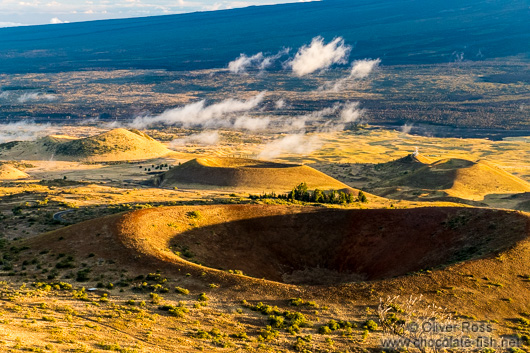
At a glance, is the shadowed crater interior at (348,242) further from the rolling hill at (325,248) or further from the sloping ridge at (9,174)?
the sloping ridge at (9,174)

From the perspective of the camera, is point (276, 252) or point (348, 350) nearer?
point (348, 350)

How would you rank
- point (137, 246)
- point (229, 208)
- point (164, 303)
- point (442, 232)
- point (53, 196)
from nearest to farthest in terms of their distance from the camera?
1. point (164, 303)
2. point (137, 246)
3. point (442, 232)
4. point (229, 208)
5. point (53, 196)

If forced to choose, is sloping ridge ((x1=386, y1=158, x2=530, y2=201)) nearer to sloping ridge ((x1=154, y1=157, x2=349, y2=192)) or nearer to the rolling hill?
sloping ridge ((x1=154, y1=157, x2=349, y2=192))

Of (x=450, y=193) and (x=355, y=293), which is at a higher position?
(x=355, y=293)

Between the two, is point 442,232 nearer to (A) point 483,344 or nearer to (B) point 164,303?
(A) point 483,344

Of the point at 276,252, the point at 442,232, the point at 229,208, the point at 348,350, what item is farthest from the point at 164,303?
the point at 442,232

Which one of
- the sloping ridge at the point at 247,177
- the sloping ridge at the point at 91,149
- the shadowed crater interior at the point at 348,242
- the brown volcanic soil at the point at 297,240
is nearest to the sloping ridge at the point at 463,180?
the sloping ridge at the point at 247,177

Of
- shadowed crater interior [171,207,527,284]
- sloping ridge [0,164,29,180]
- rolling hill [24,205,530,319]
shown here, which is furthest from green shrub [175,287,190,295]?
sloping ridge [0,164,29,180]

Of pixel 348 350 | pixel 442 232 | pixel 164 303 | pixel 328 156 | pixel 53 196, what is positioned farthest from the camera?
pixel 328 156
